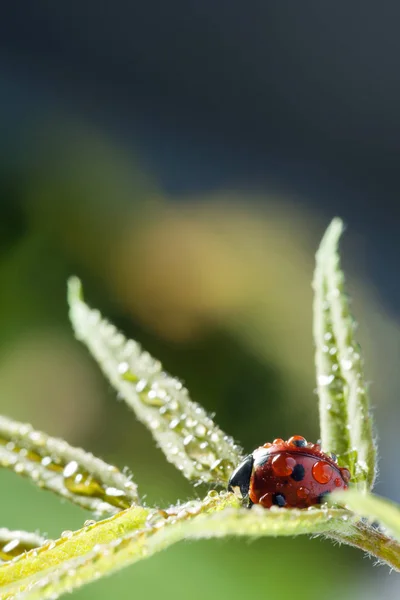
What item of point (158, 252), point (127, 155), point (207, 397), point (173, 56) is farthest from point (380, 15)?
point (207, 397)

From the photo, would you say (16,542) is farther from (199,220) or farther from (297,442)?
(199,220)

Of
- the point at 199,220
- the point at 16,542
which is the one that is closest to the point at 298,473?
the point at 16,542

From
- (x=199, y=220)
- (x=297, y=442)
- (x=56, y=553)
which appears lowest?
(x=56, y=553)

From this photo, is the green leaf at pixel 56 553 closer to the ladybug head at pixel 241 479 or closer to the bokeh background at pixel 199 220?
the ladybug head at pixel 241 479

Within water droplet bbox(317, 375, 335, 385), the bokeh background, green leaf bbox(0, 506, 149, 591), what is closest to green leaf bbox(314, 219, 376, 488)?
water droplet bbox(317, 375, 335, 385)

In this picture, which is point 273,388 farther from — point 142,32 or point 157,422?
point 142,32

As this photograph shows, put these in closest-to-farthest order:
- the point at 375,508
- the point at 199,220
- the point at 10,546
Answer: the point at 375,508 → the point at 10,546 → the point at 199,220

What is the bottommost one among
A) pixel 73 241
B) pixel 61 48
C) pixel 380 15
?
pixel 73 241
